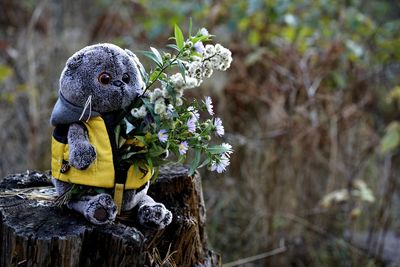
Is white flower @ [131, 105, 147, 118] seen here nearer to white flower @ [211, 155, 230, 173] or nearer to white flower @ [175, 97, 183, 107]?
white flower @ [175, 97, 183, 107]

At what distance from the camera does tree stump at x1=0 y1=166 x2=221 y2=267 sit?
1.64 m

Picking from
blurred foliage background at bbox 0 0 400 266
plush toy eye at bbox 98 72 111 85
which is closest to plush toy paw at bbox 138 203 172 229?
plush toy eye at bbox 98 72 111 85

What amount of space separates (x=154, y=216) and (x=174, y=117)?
0.37m

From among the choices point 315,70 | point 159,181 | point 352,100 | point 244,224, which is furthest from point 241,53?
point 159,181

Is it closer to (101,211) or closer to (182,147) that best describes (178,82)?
(182,147)

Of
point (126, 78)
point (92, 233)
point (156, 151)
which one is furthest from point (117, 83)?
point (92, 233)

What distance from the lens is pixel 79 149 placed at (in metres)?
1.69

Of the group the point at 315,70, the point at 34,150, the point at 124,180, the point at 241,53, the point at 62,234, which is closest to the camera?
the point at 62,234

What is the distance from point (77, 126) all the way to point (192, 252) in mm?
706

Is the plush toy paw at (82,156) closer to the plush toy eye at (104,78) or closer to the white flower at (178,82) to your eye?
the plush toy eye at (104,78)

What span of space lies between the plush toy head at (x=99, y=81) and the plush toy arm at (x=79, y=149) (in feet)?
0.30

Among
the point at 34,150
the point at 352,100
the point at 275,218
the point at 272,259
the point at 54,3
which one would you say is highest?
the point at 54,3

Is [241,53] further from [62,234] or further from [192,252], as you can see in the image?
[62,234]

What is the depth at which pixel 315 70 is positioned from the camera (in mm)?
4211
